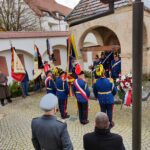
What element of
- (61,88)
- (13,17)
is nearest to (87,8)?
(61,88)

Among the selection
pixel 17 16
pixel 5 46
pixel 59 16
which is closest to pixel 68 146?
pixel 5 46

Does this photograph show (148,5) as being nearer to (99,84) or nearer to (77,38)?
(77,38)

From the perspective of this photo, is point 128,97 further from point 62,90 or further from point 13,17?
point 13,17

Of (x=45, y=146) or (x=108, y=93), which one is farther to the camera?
(x=108, y=93)

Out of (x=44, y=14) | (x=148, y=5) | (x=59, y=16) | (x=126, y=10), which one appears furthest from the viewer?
(x=59, y=16)

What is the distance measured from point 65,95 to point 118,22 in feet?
14.4

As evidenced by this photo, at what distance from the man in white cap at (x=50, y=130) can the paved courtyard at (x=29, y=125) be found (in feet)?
8.42

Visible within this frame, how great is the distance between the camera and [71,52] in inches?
402

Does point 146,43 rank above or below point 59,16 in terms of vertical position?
below

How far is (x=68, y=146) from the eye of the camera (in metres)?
3.31

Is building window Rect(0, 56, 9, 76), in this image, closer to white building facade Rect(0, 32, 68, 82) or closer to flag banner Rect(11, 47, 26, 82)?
white building facade Rect(0, 32, 68, 82)

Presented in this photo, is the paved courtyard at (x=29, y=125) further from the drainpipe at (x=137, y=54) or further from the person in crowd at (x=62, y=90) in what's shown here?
the drainpipe at (x=137, y=54)

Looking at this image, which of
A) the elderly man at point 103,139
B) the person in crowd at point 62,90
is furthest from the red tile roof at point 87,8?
the elderly man at point 103,139

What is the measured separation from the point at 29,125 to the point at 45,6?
24.2 meters
